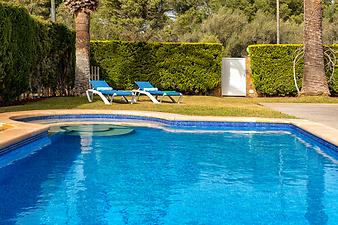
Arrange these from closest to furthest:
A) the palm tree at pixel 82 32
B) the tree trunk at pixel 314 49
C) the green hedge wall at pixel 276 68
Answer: the palm tree at pixel 82 32, the tree trunk at pixel 314 49, the green hedge wall at pixel 276 68

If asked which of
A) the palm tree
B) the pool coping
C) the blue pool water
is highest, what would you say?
the palm tree

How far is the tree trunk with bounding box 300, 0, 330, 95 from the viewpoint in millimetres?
18156

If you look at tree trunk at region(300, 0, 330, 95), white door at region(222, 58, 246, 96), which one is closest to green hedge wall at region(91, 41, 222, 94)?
white door at region(222, 58, 246, 96)

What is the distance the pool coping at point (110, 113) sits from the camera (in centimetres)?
770

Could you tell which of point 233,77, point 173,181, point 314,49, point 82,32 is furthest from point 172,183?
point 233,77

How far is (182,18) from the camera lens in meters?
40.7

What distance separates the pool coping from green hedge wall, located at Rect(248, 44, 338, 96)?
1040cm

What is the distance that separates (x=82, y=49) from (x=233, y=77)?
28.2ft

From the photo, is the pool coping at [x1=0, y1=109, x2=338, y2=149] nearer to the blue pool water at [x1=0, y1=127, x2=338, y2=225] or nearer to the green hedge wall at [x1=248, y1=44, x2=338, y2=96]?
the blue pool water at [x1=0, y1=127, x2=338, y2=225]

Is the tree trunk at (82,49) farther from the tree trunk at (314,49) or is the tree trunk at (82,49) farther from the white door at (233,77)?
the tree trunk at (314,49)

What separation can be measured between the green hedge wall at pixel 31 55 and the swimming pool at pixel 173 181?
5146 millimetres

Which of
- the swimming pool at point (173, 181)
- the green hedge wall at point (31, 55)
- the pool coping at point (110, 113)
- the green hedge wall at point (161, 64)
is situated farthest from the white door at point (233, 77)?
the swimming pool at point (173, 181)

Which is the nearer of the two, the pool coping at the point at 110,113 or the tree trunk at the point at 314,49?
the pool coping at the point at 110,113

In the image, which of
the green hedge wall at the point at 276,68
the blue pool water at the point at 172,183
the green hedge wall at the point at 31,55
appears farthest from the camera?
the green hedge wall at the point at 276,68
